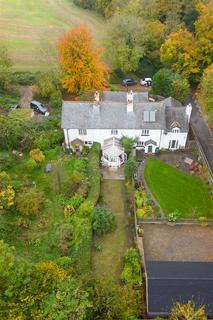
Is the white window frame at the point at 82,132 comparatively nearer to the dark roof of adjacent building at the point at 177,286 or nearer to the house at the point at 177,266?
the house at the point at 177,266

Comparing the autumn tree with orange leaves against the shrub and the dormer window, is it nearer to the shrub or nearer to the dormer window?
the shrub

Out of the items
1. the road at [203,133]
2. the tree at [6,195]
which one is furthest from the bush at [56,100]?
the road at [203,133]

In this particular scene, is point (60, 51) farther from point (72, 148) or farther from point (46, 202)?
point (46, 202)

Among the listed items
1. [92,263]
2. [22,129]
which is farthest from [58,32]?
[92,263]

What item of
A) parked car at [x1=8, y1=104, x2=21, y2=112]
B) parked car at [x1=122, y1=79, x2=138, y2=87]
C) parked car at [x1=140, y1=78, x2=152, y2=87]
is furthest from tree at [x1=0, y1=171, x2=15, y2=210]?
parked car at [x1=140, y1=78, x2=152, y2=87]

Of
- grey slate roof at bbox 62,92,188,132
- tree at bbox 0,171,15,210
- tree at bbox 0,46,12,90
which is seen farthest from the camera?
tree at bbox 0,46,12,90

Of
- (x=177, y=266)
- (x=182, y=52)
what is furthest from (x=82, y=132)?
(x=182, y=52)
